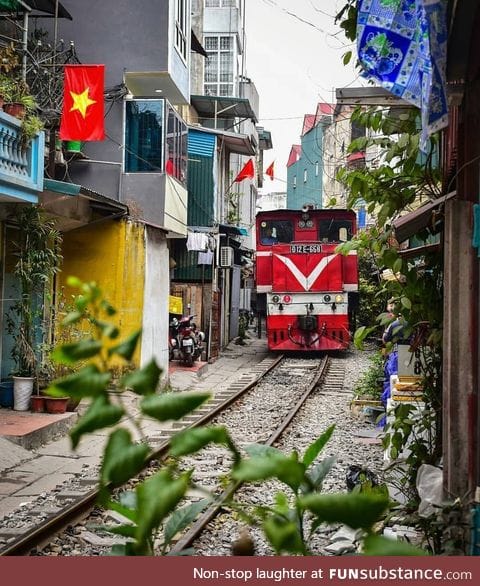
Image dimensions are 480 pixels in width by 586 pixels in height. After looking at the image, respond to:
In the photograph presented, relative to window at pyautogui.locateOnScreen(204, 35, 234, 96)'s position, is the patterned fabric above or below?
below

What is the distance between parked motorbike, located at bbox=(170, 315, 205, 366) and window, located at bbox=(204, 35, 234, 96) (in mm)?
12938

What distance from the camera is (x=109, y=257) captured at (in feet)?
43.1

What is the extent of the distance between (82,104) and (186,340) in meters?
6.58

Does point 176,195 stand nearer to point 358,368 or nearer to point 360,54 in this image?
point 358,368

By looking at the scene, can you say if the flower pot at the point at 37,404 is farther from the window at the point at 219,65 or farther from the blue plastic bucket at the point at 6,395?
the window at the point at 219,65

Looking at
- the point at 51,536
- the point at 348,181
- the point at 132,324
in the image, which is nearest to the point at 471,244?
the point at 348,181

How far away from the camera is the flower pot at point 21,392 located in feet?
32.3

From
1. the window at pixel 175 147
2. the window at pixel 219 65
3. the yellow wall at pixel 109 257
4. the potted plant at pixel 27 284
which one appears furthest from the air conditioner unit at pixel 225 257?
the potted plant at pixel 27 284

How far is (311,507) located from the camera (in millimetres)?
1281

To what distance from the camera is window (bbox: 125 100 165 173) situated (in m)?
14.1

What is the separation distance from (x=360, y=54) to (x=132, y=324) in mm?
9759

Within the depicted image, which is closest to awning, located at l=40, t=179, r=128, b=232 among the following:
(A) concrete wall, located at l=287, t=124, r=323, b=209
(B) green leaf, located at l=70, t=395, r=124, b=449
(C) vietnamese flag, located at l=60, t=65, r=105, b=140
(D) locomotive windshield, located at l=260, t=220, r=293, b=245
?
(C) vietnamese flag, located at l=60, t=65, r=105, b=140

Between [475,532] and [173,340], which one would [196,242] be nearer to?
[173,340]

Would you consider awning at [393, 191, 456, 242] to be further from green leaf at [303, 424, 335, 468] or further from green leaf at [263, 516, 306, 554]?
green leaf at [263, 516, 306, 554]
